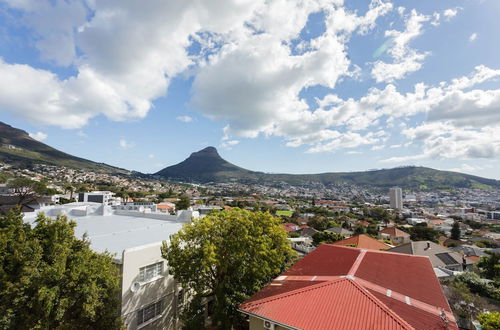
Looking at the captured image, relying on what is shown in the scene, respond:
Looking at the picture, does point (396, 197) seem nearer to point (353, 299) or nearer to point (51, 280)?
point (353, 299)

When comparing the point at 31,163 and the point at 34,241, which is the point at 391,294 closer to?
the point at 34,241

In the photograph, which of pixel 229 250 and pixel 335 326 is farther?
pixel 229 250

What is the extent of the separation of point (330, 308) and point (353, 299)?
0.95 metres

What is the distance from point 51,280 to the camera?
7.99m

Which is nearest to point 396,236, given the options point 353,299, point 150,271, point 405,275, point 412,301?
point 405,275

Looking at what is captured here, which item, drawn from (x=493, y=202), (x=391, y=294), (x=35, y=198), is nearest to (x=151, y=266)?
(x=391, y=294)

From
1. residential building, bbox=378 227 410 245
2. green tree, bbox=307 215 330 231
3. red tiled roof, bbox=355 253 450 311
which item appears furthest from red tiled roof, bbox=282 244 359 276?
green tree, bbox=307 215 330 231

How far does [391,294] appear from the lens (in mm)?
9430

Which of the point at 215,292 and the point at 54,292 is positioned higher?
the point at 54,292

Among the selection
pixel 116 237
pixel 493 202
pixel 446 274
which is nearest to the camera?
pixel 116 237

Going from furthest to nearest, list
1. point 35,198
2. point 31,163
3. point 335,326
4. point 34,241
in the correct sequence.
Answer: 1. point 31,163
2. point 35,198
3. point 34,241
4. point 335,326

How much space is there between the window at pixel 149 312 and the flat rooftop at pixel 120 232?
3030mm

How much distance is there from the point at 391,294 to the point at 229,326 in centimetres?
675

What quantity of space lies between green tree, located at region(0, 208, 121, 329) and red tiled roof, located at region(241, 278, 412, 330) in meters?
5.46
